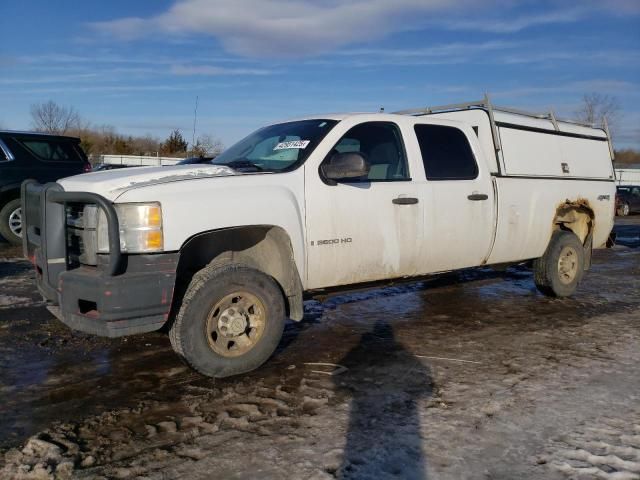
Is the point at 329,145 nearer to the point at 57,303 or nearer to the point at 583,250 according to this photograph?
the point at 57,303

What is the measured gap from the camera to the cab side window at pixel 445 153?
5441 millimetres

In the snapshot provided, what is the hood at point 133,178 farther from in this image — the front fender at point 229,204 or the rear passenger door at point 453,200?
the rear passenger door at point 453,200

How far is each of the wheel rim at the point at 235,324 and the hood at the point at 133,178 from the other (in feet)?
3.00

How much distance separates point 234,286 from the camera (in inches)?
163

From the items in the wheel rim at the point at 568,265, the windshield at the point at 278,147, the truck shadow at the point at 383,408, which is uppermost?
the windshield at the point at 278,147

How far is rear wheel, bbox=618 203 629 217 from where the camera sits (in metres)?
24.3

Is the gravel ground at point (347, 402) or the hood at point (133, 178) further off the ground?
the hood at point (133, 178)

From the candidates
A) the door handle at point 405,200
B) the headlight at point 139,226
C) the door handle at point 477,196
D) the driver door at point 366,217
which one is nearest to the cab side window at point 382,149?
the driver door at point 366,217

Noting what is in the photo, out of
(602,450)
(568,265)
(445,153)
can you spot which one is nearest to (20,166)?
(445,153)

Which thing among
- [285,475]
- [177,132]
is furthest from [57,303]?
[177,132]

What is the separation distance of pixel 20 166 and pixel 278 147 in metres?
7.04

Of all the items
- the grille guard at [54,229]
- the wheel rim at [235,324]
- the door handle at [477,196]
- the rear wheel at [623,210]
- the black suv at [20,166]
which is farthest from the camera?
the rear wheel at [623,210]

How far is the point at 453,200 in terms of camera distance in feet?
18.0

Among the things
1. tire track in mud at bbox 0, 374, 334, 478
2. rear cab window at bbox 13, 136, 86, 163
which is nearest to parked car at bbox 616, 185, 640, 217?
rear cab window at bbox 13, 136, 86, 163
